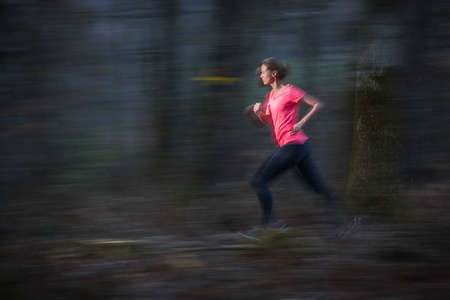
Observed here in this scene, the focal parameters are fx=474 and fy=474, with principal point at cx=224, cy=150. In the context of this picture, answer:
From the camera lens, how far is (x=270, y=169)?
3.83 m

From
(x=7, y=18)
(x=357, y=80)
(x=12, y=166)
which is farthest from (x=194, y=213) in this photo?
(x=7, y=18)

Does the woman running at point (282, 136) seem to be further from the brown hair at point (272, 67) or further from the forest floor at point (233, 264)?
the forest floor at point (233, 264)

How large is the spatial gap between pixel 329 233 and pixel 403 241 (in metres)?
0.48

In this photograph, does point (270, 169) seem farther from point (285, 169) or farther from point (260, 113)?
point (260, 113)

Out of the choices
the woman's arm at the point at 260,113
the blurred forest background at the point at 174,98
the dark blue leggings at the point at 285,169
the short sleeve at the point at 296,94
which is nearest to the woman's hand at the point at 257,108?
the woman's arm at the point at 260,113

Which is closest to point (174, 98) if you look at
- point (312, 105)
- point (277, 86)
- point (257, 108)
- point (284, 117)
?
point (257, 108)

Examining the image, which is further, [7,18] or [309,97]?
[309,97]

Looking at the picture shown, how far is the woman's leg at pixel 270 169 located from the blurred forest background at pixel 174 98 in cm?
33

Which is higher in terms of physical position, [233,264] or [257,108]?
[257,108]

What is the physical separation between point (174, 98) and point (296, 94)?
93 cm

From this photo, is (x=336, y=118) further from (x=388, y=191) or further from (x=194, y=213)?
(x=194, y=213)

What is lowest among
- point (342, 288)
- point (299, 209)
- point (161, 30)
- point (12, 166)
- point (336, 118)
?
point (342, 288)

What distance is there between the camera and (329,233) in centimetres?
321

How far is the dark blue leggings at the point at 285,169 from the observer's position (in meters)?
3.24
